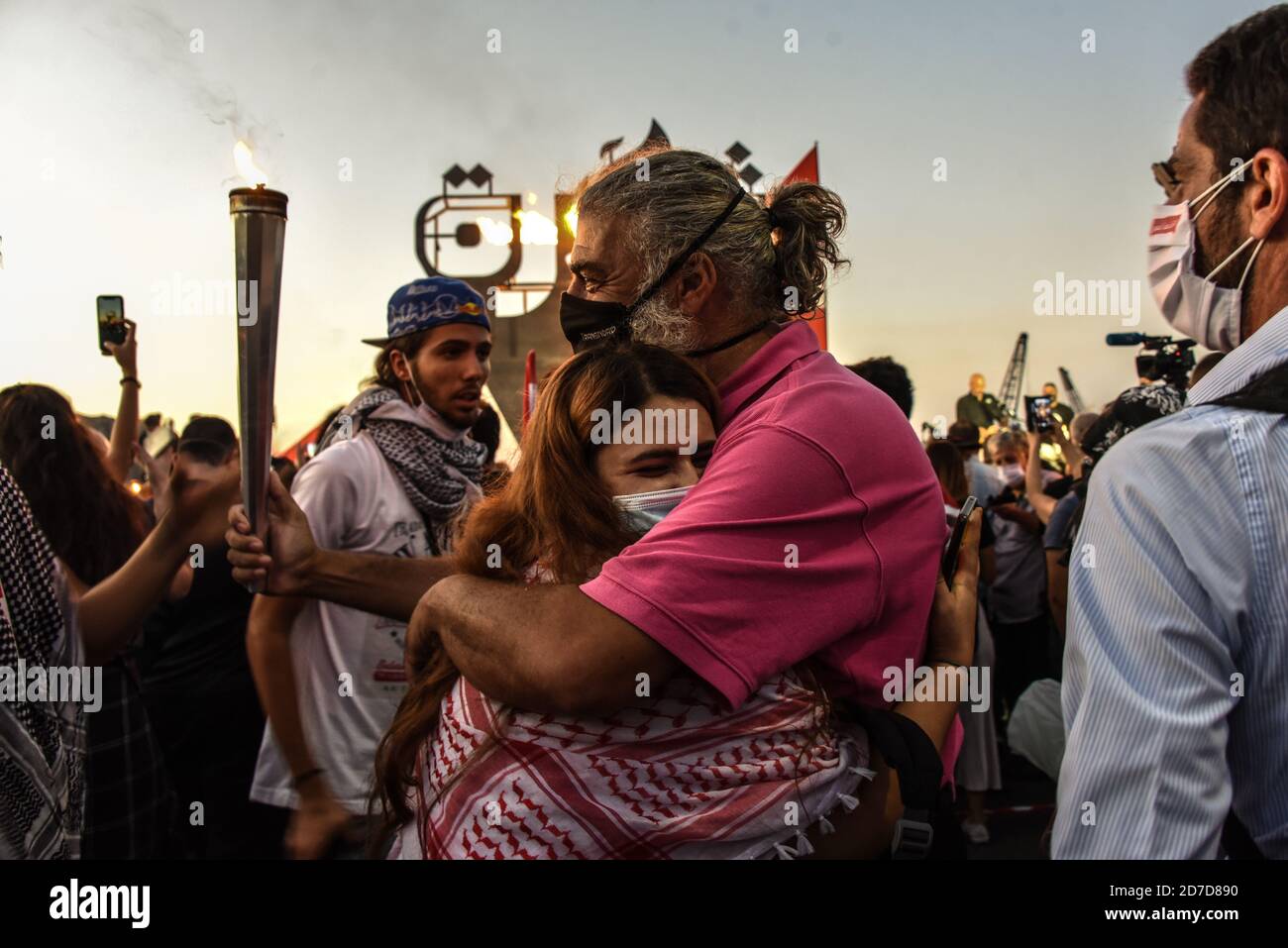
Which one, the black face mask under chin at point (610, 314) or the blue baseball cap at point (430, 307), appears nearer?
the black face mask under chin at point (610, 314)

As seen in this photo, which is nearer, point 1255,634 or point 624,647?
point 1255,634

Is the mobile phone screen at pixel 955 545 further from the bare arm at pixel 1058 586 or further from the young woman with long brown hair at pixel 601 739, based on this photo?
the bare arm at pixel 1058 586

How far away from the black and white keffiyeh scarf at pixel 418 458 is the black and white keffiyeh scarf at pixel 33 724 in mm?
1094

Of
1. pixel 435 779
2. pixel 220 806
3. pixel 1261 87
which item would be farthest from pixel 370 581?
pixel 1261 87

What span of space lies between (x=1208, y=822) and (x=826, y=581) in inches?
24.1

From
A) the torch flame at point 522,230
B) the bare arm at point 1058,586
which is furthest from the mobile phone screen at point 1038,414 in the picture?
the torch flame at point 522,230

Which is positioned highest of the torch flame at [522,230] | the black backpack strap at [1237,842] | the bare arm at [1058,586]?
the torch flame at [522,230]

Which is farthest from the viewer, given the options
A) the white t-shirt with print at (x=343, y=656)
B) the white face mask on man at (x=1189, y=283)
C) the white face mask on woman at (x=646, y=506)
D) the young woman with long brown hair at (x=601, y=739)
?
the white t-shirt with print at (x=343, y=656)

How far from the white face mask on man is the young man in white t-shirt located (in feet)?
7.38

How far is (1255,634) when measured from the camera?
44.3 inches

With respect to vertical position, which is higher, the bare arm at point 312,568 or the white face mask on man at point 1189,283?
the white face mask on man at point 1189,283

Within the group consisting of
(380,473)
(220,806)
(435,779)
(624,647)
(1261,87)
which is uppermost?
(1261,87)

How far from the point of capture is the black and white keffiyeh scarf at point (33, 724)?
1.95 m
